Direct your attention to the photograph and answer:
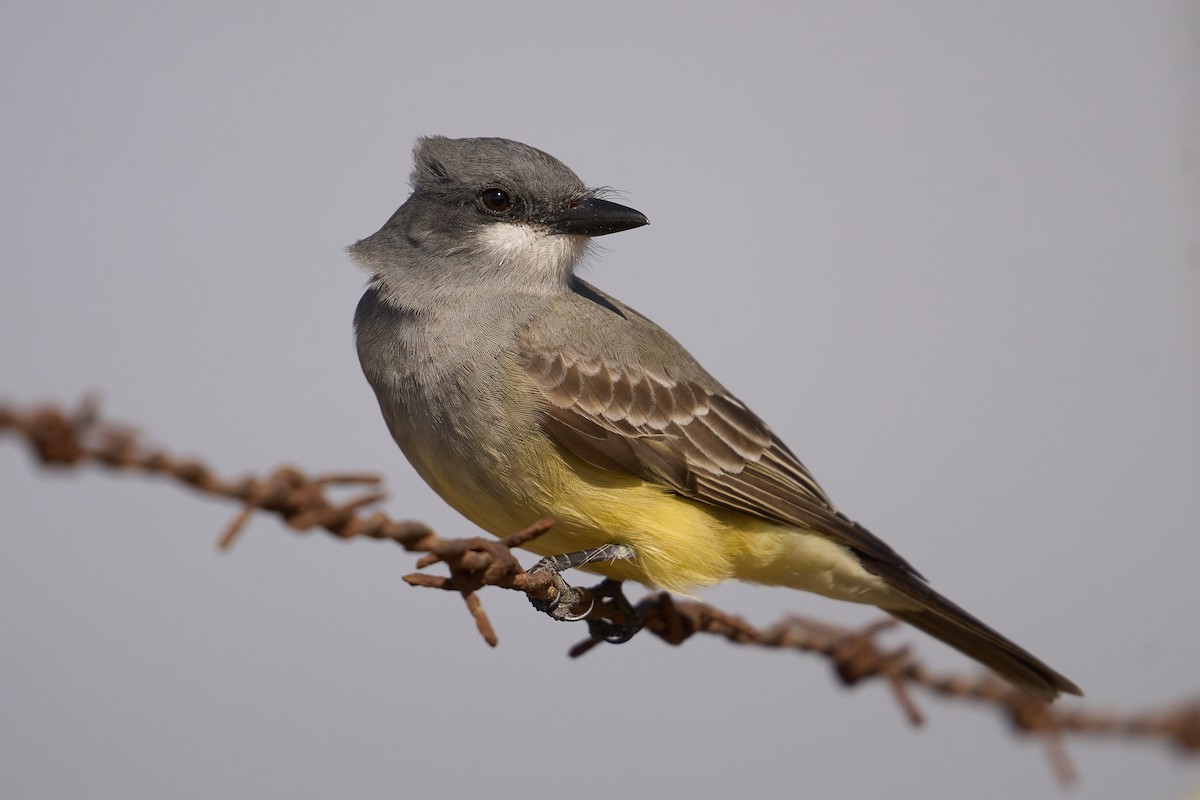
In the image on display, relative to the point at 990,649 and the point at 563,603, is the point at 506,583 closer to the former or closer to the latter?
the point at 563,603

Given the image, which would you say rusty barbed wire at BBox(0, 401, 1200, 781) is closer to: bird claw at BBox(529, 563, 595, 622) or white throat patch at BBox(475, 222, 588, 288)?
bird claw at BBox(529, 563, 595, 622)

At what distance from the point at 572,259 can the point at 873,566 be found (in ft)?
6.75

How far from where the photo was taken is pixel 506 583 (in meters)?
3.78

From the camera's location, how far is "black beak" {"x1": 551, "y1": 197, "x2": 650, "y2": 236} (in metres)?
5.83

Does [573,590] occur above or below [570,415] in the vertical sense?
below

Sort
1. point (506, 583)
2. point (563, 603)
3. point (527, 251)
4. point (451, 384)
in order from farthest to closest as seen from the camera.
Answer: point (527, 251)
point (451, 384)
point (563, 603)
point (506, 583)

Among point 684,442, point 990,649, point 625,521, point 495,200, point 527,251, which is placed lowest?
point 990,649

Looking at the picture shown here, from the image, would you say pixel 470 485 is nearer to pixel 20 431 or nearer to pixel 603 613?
pixel 603 613

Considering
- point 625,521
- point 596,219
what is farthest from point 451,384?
point 596,219

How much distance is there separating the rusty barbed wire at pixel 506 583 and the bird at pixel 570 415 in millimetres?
269

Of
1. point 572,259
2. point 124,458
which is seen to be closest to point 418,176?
point 572,259

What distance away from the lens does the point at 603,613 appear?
5227 mm

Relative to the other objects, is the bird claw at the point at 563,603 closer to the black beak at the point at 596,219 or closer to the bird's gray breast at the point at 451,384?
the bird's gray breast at the point at 451,384

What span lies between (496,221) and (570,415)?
1.24 metres
